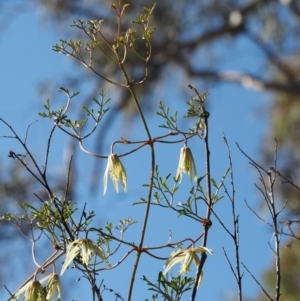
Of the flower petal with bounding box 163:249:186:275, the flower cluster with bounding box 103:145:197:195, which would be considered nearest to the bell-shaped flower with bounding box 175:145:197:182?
the flower cluster with bounding box 103:145:197:195

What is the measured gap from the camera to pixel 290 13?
635 centimetres

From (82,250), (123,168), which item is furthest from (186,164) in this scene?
(82,250)

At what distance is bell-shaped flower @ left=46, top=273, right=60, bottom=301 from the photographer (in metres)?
0.82

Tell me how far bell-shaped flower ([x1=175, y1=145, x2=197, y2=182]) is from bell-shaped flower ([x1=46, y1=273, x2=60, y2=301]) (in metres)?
0.19

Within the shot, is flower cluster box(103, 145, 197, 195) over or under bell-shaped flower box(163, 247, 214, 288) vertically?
over

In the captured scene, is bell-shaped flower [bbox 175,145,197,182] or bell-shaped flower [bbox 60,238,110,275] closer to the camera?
bell-shaped flower [bbox 60,238,110,275]

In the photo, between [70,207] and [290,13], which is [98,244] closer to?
[70,207]

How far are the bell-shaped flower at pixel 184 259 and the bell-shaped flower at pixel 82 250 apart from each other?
0.07 metres

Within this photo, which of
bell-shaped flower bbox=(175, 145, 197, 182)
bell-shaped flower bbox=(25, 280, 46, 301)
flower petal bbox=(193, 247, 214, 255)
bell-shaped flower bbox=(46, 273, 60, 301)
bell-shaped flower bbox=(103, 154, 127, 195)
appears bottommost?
bell-shaped flower bbox=(25, 280, 46, 301)

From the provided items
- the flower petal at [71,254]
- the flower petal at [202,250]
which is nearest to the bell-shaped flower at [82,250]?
the flower petal at [71,254]

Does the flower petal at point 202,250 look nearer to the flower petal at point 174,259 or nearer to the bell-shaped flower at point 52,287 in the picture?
the flower petal at point 174,259

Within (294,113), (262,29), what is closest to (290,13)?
(262,29)

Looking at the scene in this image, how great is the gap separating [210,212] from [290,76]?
240 inches

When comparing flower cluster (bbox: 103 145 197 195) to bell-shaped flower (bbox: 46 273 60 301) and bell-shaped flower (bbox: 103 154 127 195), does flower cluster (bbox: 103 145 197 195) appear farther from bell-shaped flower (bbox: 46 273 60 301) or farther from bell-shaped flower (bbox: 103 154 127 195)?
bell-shaped flower (bbox: 46 273 60 301)
